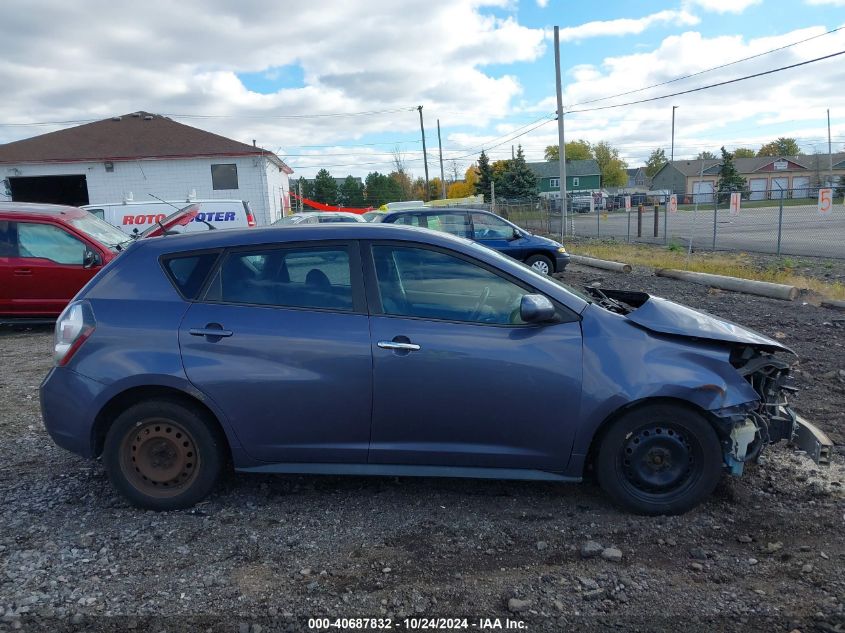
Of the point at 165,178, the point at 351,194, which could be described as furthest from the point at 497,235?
the point at 351,194

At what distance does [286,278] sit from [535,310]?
1492 millimetres

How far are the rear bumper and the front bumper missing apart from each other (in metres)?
4.21

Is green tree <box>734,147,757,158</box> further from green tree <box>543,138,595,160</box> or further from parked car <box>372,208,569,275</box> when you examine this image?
parked car <box>372,208,569,275</box>

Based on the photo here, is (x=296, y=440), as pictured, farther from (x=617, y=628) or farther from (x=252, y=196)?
(x=252, y=196)

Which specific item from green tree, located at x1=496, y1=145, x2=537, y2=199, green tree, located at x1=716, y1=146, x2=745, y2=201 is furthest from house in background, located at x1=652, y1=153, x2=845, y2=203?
green tree, located at x1=496, y1=145, x2=537, y2=199

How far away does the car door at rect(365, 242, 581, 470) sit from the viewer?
12.6 feet

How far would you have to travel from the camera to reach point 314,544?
12.3ft

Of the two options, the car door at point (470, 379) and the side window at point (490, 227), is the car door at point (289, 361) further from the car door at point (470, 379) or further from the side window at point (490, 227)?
the side window at point (490, 227)

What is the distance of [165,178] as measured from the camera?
30344mm

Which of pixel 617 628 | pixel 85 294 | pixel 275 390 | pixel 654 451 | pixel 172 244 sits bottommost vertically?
pixel 617 628

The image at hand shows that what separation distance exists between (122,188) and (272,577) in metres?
30.3

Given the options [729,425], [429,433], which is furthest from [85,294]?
[729,425]

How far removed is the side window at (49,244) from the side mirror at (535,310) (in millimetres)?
8050

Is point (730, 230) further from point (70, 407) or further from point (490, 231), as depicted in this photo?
point (70, 407)
